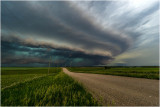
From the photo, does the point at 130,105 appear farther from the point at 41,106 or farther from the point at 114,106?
the point at 41,106

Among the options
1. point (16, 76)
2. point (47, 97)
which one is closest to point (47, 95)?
point (47, 97)

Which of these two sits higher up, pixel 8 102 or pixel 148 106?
pixel 8 102

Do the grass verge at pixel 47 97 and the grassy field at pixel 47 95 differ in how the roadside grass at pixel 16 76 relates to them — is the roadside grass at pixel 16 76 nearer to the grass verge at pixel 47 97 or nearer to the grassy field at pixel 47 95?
Answer: the grassy field at pixel 47 95

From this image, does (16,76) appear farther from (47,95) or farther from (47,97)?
(47,97)

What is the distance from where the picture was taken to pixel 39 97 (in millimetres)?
2959

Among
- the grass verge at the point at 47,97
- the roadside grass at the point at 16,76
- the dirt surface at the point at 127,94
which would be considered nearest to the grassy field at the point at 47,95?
the grass verge at the point at 47,97

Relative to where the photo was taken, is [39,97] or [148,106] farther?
[148,106]

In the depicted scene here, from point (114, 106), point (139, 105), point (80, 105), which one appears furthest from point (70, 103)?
point (139, 105)

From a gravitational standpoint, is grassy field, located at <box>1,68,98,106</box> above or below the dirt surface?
above

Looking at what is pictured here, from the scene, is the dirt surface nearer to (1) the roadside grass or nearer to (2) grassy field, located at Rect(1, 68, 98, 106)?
(2) grassy field, located at Rect(1, 68, 98, 106)

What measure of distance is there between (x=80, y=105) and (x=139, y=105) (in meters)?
2.99

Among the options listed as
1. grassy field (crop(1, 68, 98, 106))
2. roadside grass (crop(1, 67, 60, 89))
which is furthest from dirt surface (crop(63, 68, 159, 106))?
roadside grass (crop(1, 67, 60, 89))

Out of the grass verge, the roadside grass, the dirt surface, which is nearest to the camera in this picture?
the grass verge

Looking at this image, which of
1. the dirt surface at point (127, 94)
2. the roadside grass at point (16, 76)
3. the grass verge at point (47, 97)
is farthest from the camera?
the roadside grass at point (16, 76)
